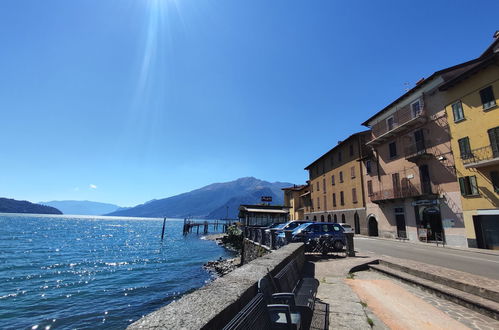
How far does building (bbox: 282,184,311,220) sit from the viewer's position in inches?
1873

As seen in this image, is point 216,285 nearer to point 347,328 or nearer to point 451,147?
point 347,328

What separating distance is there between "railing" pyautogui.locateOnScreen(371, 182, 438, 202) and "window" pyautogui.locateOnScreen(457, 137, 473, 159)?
337cm

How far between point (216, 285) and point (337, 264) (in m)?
8.47

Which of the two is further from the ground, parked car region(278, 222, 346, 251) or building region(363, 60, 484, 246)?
Answer: building region(363, 60, 484, 246)

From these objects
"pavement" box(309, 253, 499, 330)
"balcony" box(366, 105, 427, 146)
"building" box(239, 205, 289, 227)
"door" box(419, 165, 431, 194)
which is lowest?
"pavement" box(309, 253, 499, 330)

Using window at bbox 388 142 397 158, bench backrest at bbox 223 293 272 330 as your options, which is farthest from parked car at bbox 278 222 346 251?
window at bbox 388 142 397 158

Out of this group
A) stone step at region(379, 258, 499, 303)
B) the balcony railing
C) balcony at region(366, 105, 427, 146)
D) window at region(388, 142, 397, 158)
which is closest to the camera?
stone step at region(379, 258, 499, 303)

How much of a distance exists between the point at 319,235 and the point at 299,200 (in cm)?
3978

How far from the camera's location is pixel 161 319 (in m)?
2.11

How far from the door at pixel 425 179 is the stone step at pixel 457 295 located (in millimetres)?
16091

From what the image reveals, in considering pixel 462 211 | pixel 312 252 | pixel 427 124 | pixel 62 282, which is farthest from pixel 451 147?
pixel 62 282

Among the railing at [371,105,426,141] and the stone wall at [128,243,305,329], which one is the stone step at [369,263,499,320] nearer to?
the stone wall at [128,243,305,329]

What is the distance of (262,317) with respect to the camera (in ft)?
9.79

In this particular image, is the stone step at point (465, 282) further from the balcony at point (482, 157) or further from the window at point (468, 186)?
the window at point (468, 186)
